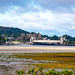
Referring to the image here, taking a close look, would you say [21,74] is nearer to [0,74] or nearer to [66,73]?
→ [0,74]

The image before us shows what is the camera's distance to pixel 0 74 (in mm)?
28312

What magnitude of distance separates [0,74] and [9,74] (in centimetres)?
111

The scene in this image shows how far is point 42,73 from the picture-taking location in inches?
1145

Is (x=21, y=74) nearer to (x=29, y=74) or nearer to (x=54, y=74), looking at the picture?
(x=29, y=74)

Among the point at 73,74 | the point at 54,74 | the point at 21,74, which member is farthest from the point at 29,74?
the point at 73,74

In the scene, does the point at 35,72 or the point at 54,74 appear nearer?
the point at 54,74

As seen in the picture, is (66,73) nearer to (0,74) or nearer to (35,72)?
(35,72)

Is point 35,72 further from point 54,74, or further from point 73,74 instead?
point 73,74

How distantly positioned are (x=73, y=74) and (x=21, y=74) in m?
6.54

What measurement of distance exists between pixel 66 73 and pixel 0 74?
8.27 meters

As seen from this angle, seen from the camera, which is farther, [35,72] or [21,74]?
[35,72]

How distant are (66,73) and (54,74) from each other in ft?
5.47

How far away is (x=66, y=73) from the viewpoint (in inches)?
1130

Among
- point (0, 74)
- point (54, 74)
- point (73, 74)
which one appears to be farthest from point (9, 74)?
point (73, 74)
